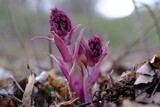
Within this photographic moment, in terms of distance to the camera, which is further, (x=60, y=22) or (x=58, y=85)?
(x=58, y=85)

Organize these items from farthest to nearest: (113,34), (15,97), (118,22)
Result: (118,22) → (113,34) → (15,97)

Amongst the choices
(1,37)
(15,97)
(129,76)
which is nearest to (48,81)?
(15,97)

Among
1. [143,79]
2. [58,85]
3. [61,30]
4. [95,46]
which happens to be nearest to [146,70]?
[143,79]

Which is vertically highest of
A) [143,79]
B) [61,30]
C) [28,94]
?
[61,30]

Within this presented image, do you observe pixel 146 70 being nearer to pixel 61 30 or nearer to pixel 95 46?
pixel 95 46

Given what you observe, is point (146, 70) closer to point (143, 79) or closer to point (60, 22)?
point (143, 79)

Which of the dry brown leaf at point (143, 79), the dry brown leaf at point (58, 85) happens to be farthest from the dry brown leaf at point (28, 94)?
the dry brown leaf at point (143, 79)

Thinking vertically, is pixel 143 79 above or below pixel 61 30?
below

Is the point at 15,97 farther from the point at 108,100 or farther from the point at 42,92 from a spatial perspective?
the point at 108,100
